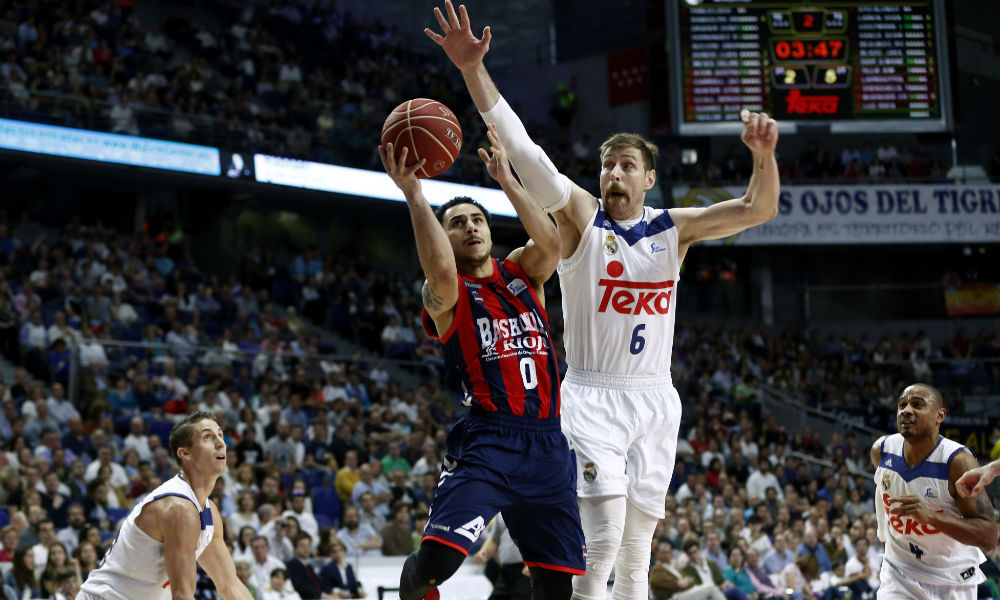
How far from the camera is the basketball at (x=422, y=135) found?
5.00m

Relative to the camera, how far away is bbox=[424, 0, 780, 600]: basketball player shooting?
201 inches

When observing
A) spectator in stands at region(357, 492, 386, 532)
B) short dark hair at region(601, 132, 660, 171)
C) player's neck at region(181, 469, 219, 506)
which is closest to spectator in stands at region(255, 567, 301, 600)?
spectator in stands at region(357, 492, 386, 532)

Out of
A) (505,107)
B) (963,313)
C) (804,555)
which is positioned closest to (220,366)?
(804,555)

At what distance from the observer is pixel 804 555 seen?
13750 mm

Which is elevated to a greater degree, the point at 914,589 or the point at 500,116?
the point at 500,116

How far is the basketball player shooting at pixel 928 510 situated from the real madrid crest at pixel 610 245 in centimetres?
204

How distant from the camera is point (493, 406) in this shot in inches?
195

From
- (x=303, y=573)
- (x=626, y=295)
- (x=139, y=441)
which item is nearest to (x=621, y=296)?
(x=626, y=295)

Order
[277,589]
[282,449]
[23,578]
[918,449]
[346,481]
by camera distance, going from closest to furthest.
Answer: [918,449], [23,578], [277,589], [346,481], [282,449]

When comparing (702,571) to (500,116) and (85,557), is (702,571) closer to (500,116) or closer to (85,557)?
(85,557)

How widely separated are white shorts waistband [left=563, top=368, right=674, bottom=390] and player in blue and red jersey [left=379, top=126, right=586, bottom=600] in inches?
10.6

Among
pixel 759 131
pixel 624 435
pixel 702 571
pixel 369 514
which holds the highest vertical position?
pixel 759 131

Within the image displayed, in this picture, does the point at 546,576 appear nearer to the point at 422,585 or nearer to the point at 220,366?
the point at 422,585

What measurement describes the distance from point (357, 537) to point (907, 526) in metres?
7.58
